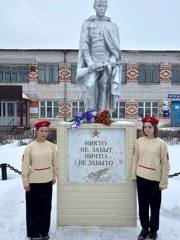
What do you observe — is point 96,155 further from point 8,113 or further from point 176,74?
point 8,113

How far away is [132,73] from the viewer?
28.0 metres

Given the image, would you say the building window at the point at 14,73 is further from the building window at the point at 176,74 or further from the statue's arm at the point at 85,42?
the statue's arm at the point at 85,42

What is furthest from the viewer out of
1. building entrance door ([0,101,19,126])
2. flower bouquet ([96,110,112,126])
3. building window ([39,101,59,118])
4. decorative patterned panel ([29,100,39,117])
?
building entrance door ([0,101,19,126])

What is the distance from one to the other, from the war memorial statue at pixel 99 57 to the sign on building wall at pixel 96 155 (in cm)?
95

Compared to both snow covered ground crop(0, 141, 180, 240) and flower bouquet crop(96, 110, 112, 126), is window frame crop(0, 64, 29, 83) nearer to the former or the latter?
snow covered ground crop(0, 141, 180, 240)

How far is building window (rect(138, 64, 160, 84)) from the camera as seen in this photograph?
28.0 meters

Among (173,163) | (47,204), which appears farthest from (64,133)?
(173,163)

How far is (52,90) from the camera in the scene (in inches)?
1101

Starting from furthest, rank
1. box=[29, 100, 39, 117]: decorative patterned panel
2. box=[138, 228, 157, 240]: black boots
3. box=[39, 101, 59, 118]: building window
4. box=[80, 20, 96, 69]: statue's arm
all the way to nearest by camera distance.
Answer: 1. box=[39, 101, 59, 118]: building window
2. box=[29, 100, 39, 117]: decorative patterned panel
3. box=[80, 20, 96, 69]: statue's arm
4. box=[138, 228, 157, 240]: black boots

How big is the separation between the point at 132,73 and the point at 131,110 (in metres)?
2.94

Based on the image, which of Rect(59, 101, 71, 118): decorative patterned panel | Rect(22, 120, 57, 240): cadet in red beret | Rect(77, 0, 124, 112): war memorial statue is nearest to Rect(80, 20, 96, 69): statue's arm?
Rect(77, 0, 124, 112): war memorial statue

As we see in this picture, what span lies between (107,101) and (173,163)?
6382 millimetres

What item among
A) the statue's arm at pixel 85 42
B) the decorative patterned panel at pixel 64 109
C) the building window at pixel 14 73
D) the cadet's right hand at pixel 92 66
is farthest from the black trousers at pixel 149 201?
the building window at pixel 14 73

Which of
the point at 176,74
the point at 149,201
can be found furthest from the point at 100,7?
the point at 176,74
